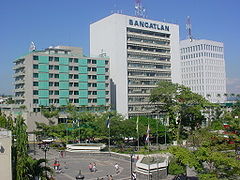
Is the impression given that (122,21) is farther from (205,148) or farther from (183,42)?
(205,148)

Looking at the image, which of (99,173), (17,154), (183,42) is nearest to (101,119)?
(99,173)

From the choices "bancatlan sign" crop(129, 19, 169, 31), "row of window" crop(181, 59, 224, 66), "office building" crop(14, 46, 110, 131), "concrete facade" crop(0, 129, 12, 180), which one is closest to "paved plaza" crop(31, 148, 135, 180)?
"concrete facade" crop(0, 129, 12, 180)

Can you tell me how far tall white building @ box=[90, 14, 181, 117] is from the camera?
97.2 metres

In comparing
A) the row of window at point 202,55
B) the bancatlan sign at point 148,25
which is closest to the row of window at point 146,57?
the bancatlan sign at point 148,25

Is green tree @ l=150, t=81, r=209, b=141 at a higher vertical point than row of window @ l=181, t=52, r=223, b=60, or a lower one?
lower

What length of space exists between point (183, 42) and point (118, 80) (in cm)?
6779

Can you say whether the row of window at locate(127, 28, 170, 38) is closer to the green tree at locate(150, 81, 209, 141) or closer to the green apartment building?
the green apartment building

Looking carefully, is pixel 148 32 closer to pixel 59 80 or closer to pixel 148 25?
pixel 148 25

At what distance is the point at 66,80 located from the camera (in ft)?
281

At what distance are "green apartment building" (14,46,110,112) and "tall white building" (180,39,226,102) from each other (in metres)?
68.1

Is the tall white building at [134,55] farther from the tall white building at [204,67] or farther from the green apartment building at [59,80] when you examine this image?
the tall white building at [204,67]

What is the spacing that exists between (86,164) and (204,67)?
10596cm

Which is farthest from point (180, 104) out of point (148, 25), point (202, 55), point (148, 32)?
point (202, 55)

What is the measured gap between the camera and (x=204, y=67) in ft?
474
